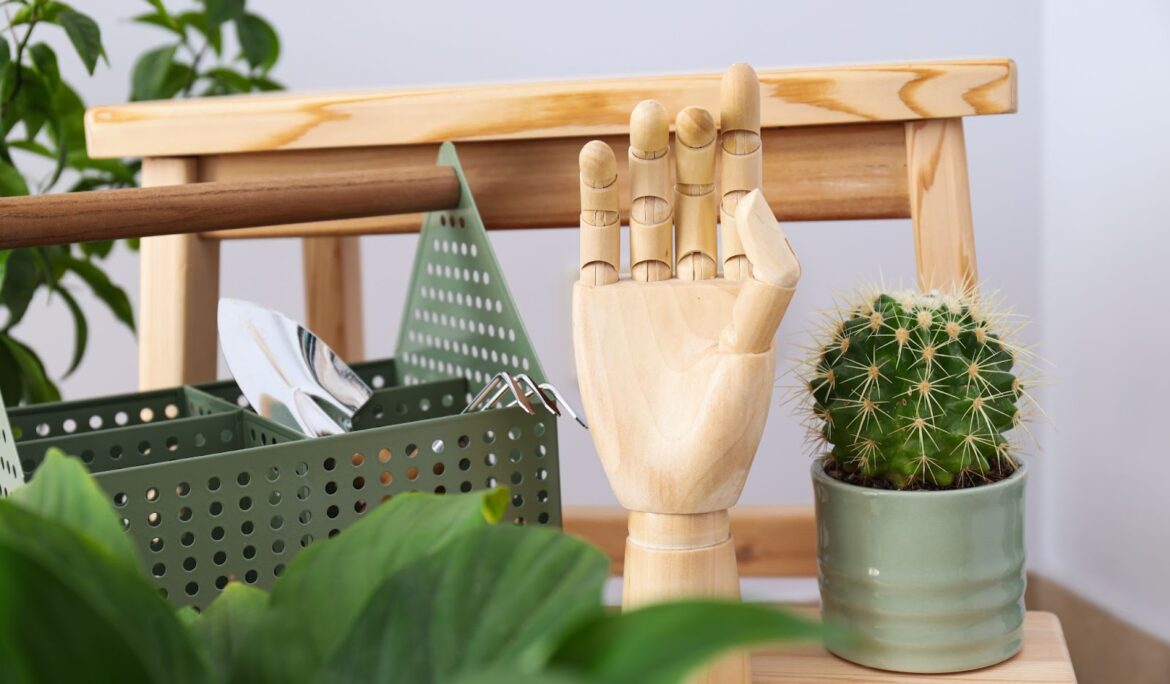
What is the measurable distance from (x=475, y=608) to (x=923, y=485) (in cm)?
51

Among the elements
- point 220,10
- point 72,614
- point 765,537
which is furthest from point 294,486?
point 220,10

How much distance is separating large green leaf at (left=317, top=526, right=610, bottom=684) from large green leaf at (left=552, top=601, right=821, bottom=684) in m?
0.04

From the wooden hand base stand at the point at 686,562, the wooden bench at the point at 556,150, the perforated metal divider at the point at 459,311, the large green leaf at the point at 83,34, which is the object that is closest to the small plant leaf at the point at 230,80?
the large green leaf at the point at 83,34

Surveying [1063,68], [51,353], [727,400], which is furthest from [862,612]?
[51,353]

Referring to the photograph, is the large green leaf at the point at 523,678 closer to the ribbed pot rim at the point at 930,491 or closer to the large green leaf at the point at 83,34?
the ribbed pot rim at the point at 930,491

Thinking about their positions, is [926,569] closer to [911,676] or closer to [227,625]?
[911,676]

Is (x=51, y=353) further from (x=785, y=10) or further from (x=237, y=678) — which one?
(x=237, y=678)

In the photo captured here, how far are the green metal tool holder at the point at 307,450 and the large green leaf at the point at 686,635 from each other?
0.47 meters

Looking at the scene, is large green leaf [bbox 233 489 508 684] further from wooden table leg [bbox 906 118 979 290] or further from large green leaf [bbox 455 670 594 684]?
wooden table leg [bbox 906 118 979 290]

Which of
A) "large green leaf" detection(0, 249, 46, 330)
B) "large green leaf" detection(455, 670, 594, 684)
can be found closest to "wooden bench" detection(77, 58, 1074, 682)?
"large green leaf" detection(0, 249, 46, 330)

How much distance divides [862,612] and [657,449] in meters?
0.17

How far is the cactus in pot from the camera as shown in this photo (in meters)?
0.66

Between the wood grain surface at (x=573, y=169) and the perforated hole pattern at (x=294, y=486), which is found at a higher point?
the wood grain surface at (x=573, y=169)

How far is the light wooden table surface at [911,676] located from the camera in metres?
0.68
